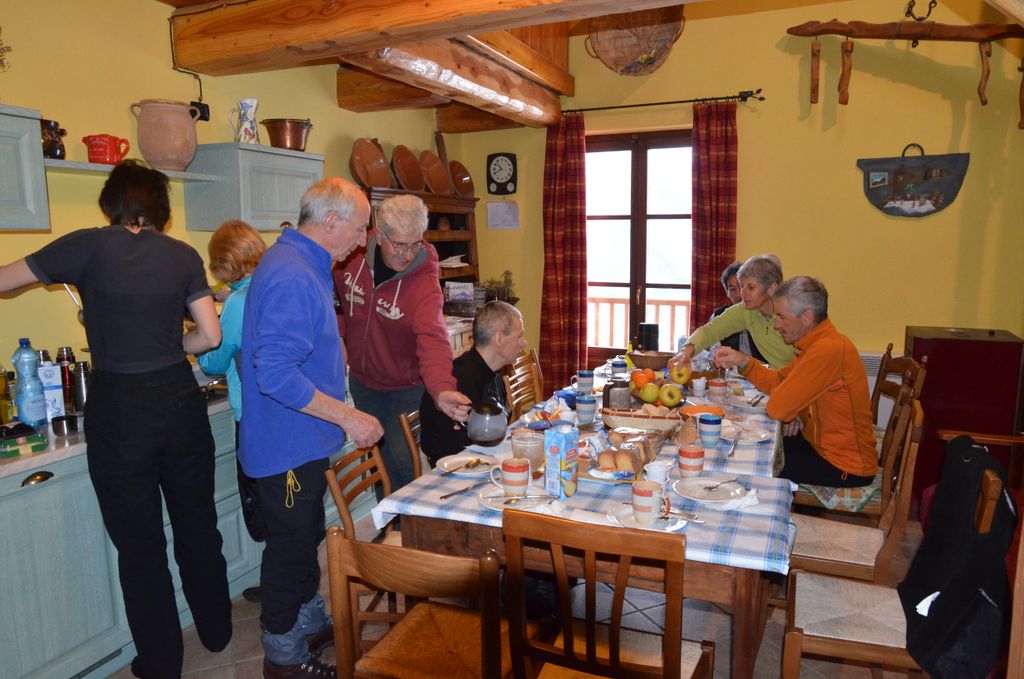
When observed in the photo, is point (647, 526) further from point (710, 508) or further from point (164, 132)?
point (164, 132)

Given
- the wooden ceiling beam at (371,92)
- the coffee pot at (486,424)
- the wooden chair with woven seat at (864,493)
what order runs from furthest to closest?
the wooden ceiling beam at (371,92) < the wooden chair with woven seat at (864,493) < the coffee pot at (486,424)

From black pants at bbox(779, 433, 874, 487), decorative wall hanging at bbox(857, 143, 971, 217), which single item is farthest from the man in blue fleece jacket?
decorative wall hanging at bbox(857, 143, 971, 217)

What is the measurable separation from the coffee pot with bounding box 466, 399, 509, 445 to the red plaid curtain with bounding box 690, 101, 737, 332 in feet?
10.5

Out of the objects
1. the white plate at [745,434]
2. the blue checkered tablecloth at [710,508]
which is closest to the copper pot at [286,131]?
the blue checkered tablecloth at [710,508]

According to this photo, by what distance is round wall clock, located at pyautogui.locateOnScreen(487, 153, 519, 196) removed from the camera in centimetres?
562

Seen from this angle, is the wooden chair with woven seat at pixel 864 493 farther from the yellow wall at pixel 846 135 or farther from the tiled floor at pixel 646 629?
the yellow wall at pixel 846 135

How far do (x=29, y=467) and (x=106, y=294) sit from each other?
573 millimetres

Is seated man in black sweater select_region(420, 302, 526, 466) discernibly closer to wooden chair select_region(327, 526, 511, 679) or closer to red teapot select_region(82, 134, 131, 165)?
wooden chair select_region(327, 526, 511, 679)

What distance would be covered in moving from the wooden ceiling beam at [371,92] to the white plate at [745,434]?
2604mm

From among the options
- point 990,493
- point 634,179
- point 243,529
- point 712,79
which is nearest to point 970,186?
point 712,79

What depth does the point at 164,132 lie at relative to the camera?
113 inches

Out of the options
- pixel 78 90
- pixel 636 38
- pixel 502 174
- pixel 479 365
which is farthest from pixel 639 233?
pixel 78 90

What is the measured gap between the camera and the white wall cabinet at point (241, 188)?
3111 mm

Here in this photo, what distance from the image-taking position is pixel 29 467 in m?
2.06
